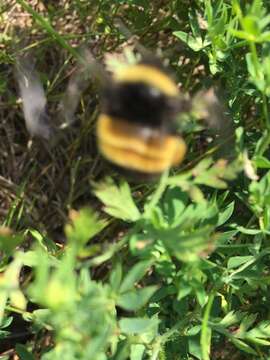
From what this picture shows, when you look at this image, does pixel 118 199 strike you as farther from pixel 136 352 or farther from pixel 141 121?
pixel 136 352

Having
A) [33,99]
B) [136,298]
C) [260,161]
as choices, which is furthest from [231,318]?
[33,99]

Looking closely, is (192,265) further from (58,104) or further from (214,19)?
(58,104)

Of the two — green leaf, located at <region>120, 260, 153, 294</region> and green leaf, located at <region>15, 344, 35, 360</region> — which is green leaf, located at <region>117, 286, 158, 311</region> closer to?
green leaf, located at <region>120, 260, 153, 294</region>

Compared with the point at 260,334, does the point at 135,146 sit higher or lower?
higher

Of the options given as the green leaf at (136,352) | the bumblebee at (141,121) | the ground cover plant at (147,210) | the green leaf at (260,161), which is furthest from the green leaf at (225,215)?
the bumblebee at (141,121)

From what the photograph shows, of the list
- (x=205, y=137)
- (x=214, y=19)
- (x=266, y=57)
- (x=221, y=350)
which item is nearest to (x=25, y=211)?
(x=205, y=137)
